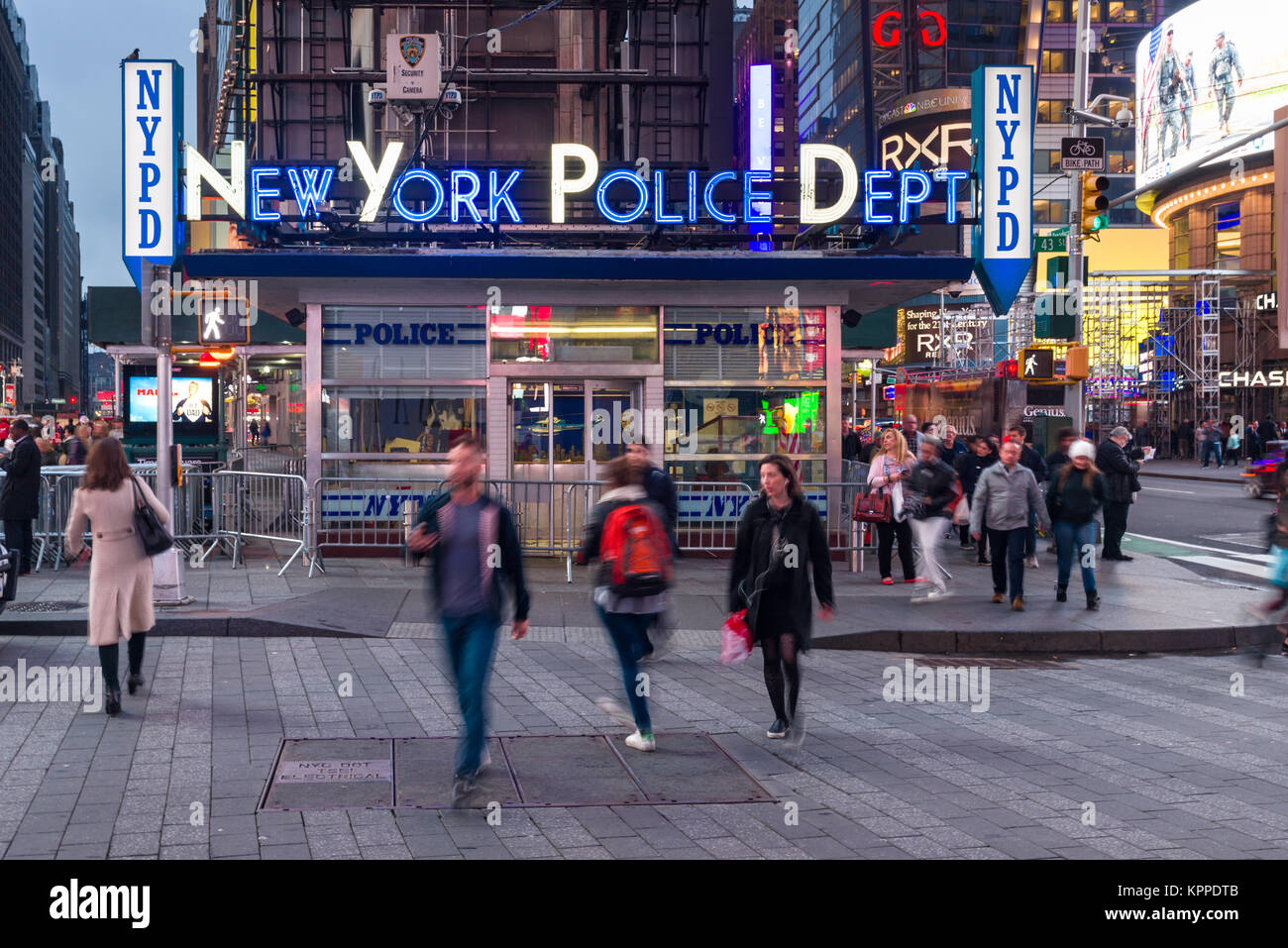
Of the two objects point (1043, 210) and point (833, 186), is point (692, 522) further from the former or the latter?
point (1043, 210)

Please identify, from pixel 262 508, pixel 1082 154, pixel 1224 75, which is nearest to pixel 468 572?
pixel 262 508

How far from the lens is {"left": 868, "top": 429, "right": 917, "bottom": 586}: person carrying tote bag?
1428 cm

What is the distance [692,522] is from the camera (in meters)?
16.6

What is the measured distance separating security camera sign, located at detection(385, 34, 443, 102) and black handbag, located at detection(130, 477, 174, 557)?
1349 cm

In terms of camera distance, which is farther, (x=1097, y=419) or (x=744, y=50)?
(x=744, y=50)

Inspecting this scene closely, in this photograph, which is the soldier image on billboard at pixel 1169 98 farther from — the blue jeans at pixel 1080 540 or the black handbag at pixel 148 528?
the black handbag at pixel 148 528

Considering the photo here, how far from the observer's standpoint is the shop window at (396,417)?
1691 cm

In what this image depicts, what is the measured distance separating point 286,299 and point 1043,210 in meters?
69.2

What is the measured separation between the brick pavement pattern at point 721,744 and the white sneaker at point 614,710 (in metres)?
0.12

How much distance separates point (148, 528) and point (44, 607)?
436 cm

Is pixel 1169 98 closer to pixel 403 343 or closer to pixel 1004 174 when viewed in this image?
pixel 1004 174

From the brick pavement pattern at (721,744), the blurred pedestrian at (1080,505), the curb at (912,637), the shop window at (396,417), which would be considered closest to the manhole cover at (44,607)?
the curb at (912,637)

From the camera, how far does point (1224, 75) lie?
58062mm
